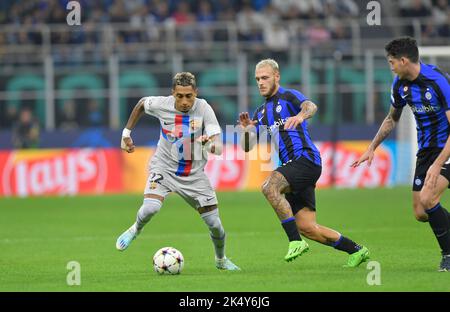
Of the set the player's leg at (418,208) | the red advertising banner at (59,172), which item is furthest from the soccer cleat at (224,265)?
the red advertising banner at (59,172)

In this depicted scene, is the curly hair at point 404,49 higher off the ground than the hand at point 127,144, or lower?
higher

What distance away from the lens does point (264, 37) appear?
29938 millimetres

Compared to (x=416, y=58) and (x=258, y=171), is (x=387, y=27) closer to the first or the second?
(x=258, y=171)

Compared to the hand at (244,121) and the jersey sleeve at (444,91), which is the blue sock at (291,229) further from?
the jersey sleeve at (444,91)

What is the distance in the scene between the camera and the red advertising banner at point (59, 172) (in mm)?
26625

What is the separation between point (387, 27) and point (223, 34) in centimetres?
479

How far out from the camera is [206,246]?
14.3 metres

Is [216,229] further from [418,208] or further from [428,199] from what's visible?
[428,199]

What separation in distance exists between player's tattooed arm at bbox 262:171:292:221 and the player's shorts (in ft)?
2.61

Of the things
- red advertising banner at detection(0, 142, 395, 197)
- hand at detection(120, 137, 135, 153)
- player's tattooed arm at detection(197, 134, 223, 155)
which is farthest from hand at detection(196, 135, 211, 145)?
red advertising banner at detection(0, 142, 395, 197)

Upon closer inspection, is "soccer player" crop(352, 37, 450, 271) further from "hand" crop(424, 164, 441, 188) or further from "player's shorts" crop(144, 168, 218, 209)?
"player's shorts" crop(144, 168, 218, 209)

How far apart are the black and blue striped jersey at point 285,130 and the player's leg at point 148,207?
1.25 meters

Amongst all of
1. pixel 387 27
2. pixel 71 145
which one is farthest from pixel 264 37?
pixel 71 145

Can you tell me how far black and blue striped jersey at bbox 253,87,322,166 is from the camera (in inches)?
429
